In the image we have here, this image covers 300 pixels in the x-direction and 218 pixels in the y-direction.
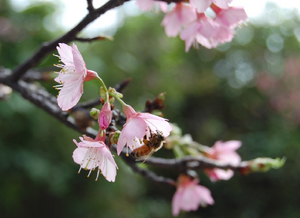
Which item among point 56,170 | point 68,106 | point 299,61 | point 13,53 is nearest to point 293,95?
point 299,61

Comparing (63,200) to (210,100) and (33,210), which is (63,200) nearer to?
(33,210)

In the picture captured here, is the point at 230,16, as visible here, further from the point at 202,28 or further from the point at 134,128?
the point at 134,128

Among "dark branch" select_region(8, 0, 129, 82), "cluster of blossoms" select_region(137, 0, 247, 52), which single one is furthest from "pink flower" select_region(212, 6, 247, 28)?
"dark branch" select_region(8, 0, 129, 82)

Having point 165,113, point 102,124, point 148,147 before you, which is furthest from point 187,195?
point 165,113

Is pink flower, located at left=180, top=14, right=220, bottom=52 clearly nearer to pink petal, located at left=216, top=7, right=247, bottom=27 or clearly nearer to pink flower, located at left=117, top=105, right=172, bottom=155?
pink petal, located at left=216, top=7, right=247, bottom=27

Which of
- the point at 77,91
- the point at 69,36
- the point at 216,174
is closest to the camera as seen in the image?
the point at 77,91

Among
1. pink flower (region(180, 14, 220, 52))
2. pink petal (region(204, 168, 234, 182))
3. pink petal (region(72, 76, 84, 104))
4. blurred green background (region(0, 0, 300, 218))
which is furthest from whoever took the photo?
blurred green background (region(0, 0, 300, 218))
